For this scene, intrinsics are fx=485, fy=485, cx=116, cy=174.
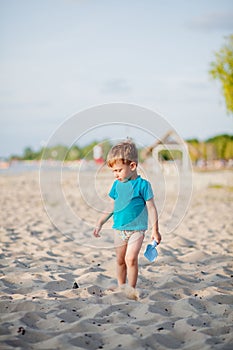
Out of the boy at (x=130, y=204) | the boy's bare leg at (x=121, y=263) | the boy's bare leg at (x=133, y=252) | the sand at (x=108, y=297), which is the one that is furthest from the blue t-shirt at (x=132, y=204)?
the sand at (x=108, y=297)

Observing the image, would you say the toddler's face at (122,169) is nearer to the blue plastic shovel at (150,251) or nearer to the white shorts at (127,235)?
the white shorts at (127,235)

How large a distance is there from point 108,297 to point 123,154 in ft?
4.31

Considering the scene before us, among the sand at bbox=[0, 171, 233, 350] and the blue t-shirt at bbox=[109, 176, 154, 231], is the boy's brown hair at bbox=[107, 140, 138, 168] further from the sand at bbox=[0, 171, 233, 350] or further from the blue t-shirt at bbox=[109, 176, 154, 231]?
the sand at bbox=[0, 171, 233, 350]

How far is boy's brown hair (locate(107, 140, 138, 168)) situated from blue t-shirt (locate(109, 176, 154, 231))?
23 cm

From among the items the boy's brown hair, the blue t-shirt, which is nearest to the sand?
the blue t-shirt

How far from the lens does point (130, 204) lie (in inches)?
172

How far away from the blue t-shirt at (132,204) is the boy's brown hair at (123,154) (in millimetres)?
228

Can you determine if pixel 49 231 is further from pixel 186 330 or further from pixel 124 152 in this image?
pixel 186 330

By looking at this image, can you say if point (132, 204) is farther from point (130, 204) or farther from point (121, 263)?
point (121, 263)

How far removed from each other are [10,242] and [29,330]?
146 inches

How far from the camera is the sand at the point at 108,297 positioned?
3420 mm

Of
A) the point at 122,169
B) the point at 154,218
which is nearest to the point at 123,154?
the point at 122,169

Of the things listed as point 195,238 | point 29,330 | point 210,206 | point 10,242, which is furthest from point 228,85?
point 29,330

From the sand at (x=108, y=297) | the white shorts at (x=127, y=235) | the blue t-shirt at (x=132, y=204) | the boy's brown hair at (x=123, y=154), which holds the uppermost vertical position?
the boy's brown hair at (x=123, y=154)
